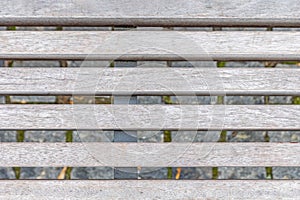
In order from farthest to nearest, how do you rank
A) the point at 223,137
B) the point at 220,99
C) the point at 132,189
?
the point at 223,137 → the point at 220,99 → the point at 132,189

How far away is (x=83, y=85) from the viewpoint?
3.16 feet

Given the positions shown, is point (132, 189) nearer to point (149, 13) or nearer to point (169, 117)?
point (169, 117)

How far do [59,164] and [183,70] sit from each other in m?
0.35

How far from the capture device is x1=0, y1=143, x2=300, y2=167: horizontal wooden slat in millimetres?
955

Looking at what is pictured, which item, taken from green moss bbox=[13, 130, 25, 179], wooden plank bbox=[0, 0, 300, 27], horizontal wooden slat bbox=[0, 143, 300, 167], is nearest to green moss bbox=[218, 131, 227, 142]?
horizontal wooden slat bbox=[0, 143, 300, 167]

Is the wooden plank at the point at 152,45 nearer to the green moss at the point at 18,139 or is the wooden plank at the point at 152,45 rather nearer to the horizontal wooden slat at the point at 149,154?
the horizontal wooden slat at the point at 149,154

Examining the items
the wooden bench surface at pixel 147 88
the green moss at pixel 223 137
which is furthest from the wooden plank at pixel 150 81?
the green moss at pixel 223 137

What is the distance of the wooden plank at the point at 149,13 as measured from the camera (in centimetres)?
97

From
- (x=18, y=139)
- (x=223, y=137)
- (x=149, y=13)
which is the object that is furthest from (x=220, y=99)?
(x=18, y=139)

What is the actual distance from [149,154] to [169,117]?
0.31ft

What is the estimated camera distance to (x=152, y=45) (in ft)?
3.19

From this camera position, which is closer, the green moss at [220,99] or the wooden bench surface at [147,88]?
the wooden bench surface at [147,88]

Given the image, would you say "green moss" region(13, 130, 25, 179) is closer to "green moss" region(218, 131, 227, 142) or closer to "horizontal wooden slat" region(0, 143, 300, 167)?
"horizontal wooden slat" region(0, 143, 300, 167)

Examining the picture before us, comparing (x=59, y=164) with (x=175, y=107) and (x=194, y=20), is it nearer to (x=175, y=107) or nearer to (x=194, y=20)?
(x=175, y=107)
